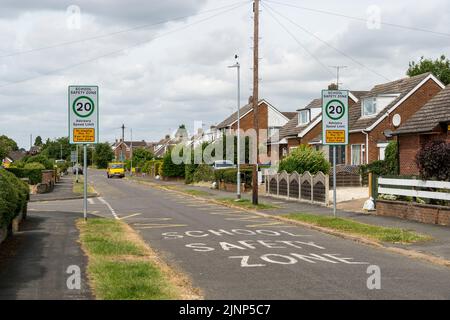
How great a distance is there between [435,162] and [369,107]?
26.8 metres

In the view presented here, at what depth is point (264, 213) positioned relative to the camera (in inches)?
962

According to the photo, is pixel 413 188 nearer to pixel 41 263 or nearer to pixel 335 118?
pixel 335 118

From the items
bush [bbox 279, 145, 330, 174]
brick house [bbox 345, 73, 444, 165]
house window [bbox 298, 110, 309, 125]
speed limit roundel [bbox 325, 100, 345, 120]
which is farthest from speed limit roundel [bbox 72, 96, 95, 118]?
house window [bbox 298, 110, 309, 125]

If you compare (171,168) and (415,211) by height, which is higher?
(171,168)

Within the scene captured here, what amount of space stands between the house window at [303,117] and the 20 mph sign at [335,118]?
3605cm

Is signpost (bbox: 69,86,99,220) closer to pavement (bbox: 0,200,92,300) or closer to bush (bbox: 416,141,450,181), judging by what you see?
pavement (bbox: 0,200,92,300)

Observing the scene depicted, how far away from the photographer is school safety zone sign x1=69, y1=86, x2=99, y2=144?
17444 mm

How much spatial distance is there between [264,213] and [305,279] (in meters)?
14.7

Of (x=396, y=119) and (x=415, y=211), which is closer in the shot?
(x=415, y=211)

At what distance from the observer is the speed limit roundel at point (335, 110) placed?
20.0 m

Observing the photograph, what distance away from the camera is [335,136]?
20094mm

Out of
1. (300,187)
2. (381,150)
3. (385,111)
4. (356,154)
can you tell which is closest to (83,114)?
(300,187)
